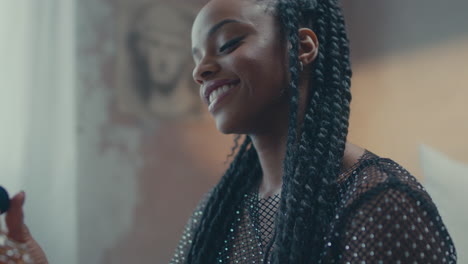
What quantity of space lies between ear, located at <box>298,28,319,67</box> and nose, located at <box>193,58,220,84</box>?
0.15 metres

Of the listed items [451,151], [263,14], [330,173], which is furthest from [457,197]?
[263,14]

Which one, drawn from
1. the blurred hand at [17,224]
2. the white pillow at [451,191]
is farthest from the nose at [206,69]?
the white pillow at [451,191]

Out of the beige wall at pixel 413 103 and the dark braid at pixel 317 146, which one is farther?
the beige wall at pixel 413 103

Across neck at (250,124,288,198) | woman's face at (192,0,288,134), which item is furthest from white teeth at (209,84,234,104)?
neck at (250,124,288,198)

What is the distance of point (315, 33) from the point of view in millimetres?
889

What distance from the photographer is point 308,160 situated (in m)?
0.78

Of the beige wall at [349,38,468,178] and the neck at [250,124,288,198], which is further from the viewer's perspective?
the beige wall at [349,38,468,178]

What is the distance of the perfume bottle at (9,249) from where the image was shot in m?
0.59

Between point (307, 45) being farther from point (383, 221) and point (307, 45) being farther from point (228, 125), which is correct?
point (383, 221)

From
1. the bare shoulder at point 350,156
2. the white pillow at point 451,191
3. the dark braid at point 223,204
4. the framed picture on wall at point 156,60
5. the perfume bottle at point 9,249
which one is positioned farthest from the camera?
the framed picture on wall at point 156,60

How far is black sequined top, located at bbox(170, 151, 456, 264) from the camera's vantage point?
2.19 ft

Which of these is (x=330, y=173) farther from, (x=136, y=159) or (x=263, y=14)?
(x=136, y=159)

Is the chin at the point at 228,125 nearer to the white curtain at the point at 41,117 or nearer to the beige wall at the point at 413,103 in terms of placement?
the white curtain at the point at 41,117

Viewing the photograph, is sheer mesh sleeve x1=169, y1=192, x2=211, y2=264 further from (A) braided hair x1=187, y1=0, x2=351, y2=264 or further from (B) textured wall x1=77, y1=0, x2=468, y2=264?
(B) textured wall x1=77, y1=0, x2=468, y2=264
